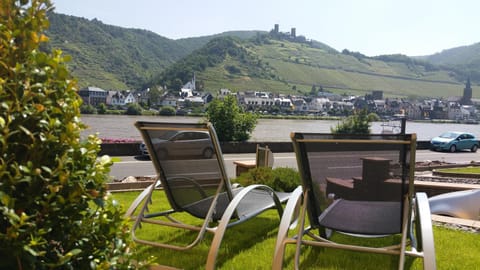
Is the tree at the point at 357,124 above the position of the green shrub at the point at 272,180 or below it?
below

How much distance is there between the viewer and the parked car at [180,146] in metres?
3.77

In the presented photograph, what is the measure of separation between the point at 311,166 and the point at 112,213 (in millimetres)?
1880

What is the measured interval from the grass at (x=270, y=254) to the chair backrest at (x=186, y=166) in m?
0.41

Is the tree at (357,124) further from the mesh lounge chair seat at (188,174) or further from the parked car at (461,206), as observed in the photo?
the mesh lounge chair seat at (188,174)

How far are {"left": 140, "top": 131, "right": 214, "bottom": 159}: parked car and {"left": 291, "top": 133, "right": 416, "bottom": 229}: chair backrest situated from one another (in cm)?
91

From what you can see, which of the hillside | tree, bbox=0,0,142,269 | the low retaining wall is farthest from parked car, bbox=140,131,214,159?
the hillside

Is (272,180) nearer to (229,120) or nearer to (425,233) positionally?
(425,233)

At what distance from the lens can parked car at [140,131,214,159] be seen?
12.4 ft

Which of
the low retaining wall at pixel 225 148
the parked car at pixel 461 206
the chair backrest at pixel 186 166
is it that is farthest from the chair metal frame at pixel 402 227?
the low retaining wall at pixel 225 148

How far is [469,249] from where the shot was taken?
432 cm

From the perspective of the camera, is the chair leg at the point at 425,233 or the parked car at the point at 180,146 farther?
the parked car at the point at 180,146

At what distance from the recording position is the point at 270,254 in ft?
13.2

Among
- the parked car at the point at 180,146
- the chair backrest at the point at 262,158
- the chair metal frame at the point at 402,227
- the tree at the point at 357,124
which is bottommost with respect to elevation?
the tree at the point at 357,124

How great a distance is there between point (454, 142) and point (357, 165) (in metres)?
27.9
